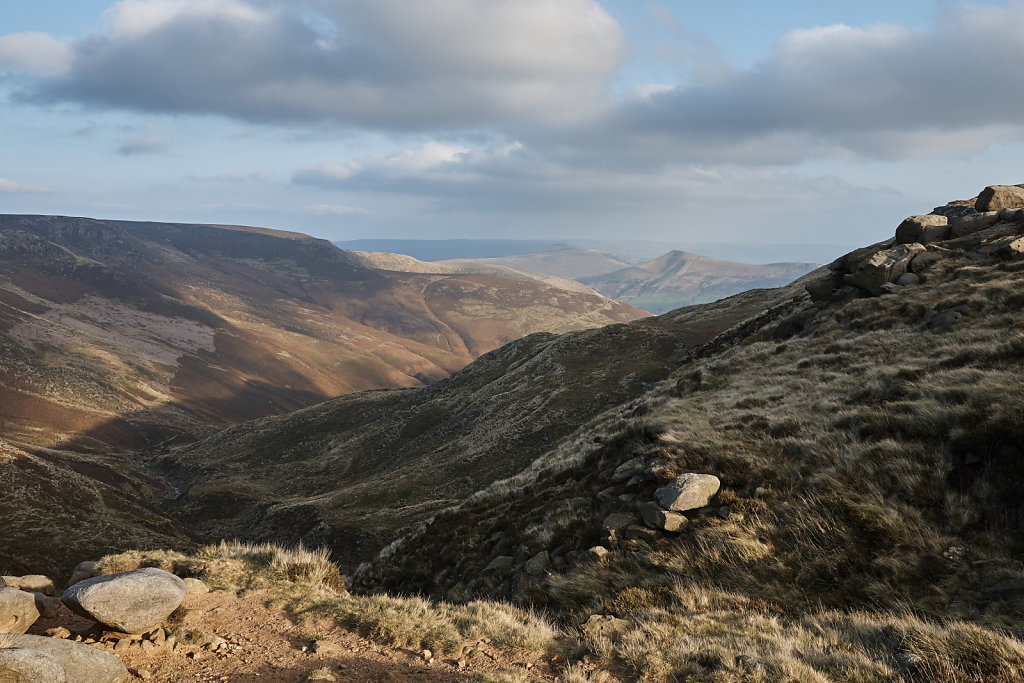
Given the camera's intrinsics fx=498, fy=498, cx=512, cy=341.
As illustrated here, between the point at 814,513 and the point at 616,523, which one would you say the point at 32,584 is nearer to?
the point at 616,523

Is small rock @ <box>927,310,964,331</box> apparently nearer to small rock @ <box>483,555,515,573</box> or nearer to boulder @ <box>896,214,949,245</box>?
boulder @ <box>896,214,949,245</box>

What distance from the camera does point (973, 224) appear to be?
1442 inches

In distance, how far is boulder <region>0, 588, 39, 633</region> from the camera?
9367 mm

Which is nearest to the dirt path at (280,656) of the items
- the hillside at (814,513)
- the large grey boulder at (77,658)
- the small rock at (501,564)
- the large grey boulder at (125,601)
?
the large grey boulder at (125,601)

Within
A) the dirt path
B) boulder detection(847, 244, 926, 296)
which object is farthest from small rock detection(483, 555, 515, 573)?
boulder detection(847, 244, 926, 296)

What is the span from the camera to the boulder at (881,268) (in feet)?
108

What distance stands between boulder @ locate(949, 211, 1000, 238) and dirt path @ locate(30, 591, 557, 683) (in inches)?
1768

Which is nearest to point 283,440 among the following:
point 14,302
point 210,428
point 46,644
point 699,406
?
point 210,428

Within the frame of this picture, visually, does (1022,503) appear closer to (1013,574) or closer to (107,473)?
(1013,574)

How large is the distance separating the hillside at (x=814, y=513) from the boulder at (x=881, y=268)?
0.17 m

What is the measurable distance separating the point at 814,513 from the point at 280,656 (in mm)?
12257

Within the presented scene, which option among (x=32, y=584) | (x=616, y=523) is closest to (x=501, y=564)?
(x=616, y=523)

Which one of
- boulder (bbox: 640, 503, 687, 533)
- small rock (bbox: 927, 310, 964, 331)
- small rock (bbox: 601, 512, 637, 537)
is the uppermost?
small rock (bbox: 927, 310, 964, 331)

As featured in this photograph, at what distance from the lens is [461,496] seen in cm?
4134
